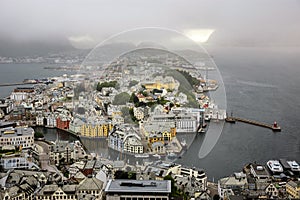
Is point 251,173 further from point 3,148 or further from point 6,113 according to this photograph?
point 6,113

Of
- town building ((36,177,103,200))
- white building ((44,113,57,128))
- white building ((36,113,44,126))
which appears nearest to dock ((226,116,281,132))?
white building ((44,113,57,128))

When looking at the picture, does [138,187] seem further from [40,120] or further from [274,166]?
[40,120]

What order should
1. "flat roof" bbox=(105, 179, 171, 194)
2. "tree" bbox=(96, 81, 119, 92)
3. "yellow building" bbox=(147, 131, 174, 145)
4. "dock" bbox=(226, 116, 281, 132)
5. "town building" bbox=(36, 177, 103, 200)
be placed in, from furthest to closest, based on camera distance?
"dock" bbox=(226, 116, 281, 132) < "tree" bbox=(96, 81, 119, 92) < "yellow building" bbox=(147, 131, 174, 145) < "town building" bbox=(36, 177, 103, 200) < "flat roof" bbox=(105, 179, 171, 194)

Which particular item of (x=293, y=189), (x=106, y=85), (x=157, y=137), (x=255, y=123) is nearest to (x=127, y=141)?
(x=157, y=137)

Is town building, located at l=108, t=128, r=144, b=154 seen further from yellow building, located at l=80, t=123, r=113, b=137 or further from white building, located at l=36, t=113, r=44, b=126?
white building, located at l=36, t=113, r=44, b=126

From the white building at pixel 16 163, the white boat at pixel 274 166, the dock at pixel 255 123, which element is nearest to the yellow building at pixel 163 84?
the white boat at pixel 274 166

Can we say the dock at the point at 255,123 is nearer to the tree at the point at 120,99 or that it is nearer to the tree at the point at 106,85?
the tree at the point at 106,85

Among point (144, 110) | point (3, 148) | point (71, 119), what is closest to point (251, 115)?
point (71, 119)
